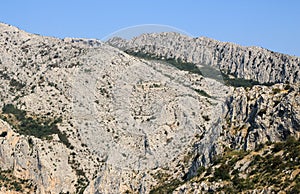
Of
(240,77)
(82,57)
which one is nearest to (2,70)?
(82,57)

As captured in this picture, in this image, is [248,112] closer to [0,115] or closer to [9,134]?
[9,134]

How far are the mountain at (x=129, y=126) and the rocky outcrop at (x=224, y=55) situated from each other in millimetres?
7793

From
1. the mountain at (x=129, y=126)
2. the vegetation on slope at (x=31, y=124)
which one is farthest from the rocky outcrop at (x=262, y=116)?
the vegetation on slope at (x=31, y=124)

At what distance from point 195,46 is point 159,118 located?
3530 inches

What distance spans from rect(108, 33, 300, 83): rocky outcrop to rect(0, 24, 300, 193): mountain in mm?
7793

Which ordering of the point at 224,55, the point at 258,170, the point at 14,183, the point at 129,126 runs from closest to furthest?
the point at 258,170 → the point at 129,126 → the point at 14,183 → the point at 224,55

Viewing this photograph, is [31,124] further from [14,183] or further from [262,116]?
[262,116]

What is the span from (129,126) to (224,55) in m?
82.3

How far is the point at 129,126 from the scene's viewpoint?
87562mm

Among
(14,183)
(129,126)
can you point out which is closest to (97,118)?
(129,126)

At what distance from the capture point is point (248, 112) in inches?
2142

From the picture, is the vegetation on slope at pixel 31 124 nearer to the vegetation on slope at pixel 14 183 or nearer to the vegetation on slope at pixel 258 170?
the vegetation on slope at pixel 14 183

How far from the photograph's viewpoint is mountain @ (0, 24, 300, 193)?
49.1m

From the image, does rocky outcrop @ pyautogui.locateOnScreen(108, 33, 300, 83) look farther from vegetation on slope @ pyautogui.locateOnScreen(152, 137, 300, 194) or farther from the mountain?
vegetation on slope @ pyautogui.locateOnScreen(152, 137, 300, 194)
